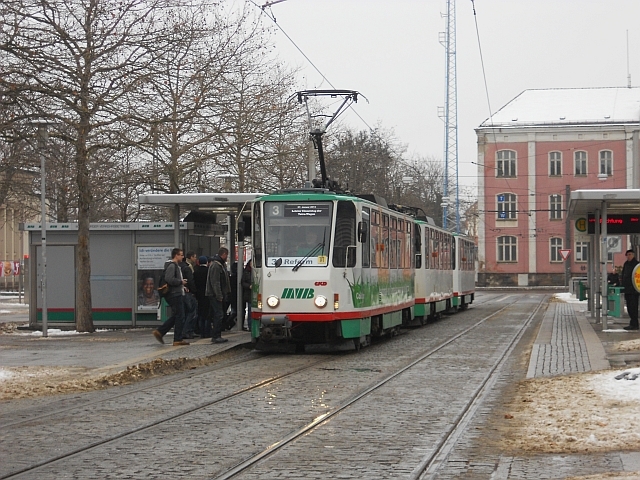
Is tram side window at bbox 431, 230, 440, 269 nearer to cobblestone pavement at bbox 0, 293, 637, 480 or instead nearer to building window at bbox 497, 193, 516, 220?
→ cobblestone pavement at bbox 0, 293, 637, 480

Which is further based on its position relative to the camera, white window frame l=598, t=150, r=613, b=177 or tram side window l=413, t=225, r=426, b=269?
white window frame l=598, t=150, r=613, b=177

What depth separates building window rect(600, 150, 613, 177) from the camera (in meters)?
78.7

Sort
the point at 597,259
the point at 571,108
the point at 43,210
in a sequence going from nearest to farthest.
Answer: the point at 43,210
the point at 597,259
the point at 571,108

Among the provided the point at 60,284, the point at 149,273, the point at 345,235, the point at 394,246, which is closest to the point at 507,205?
the point at 149,273

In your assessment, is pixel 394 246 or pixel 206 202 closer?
pixel 206 202

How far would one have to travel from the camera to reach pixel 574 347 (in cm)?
1958

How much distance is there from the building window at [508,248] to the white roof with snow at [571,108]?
8.70 metres

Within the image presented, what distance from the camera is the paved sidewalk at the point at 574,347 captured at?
15.8 metres

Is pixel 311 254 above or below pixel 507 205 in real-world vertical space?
below

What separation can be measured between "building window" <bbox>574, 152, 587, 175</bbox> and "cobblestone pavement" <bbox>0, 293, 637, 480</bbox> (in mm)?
64855

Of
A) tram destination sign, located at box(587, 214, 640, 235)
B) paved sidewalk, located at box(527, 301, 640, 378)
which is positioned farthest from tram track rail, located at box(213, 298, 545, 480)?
tram destination sign, located at box(587, 214, 640, 235)

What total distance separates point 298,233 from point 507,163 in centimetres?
6374

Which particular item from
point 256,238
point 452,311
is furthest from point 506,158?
point 256,238

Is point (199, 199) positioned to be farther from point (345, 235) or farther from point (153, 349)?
point (345, 235)
